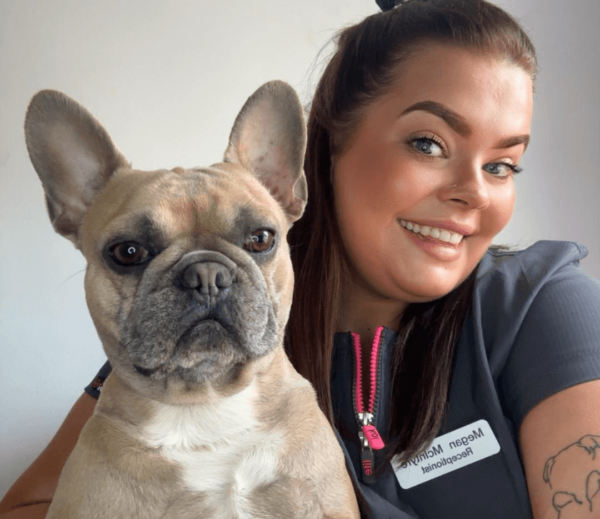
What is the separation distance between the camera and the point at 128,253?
902 millimetres

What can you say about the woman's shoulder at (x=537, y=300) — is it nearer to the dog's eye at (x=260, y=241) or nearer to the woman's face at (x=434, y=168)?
the woman's face at (x=434, y=168)

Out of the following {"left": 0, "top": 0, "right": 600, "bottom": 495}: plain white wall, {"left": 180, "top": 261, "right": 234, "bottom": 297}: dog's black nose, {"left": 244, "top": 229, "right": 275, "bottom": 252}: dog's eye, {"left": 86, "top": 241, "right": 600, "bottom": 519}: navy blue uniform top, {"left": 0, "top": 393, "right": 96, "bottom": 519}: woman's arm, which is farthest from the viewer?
{"left": 0, "top": 0, "right": 600, "bottom": 495}: plain white wall

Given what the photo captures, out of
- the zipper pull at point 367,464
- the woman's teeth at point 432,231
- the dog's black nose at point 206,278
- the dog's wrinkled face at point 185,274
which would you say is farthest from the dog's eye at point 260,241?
the zipper pull at point 367,464

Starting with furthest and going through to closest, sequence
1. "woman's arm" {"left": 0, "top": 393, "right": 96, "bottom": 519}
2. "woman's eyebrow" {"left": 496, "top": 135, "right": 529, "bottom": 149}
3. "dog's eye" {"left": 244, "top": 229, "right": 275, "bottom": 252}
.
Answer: "woman's arm" {"left": 0, "top": 393, "right": 96, "bottom": 519}
"woman's eyebrow" {"left": 496, "top": 135, "right": 529, "bottom": 149}
"dog's eye" {"left": 244, "top": 229, "right": 275, "bottom": 252}

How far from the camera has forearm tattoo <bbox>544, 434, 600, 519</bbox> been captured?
90 centimetres

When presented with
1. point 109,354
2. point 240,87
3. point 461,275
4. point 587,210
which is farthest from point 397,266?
point 587,210

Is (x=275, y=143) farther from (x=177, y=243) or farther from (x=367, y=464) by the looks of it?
(x=367, y=464)

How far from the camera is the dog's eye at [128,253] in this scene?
2.96ft

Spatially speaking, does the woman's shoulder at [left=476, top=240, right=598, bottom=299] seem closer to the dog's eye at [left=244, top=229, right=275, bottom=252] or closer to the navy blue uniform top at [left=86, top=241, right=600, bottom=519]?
the navy blue uniform top at [left=86, top=241, right=600, bottom=519]

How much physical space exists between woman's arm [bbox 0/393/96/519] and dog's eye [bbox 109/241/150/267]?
536 millimetres

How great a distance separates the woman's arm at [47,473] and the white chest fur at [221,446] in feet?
1.48

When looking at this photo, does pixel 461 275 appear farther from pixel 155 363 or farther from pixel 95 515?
pixel 95 515

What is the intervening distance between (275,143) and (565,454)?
751mm

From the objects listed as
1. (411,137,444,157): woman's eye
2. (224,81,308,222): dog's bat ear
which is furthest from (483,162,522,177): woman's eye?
(224,81,308,222): dog's bat ear
